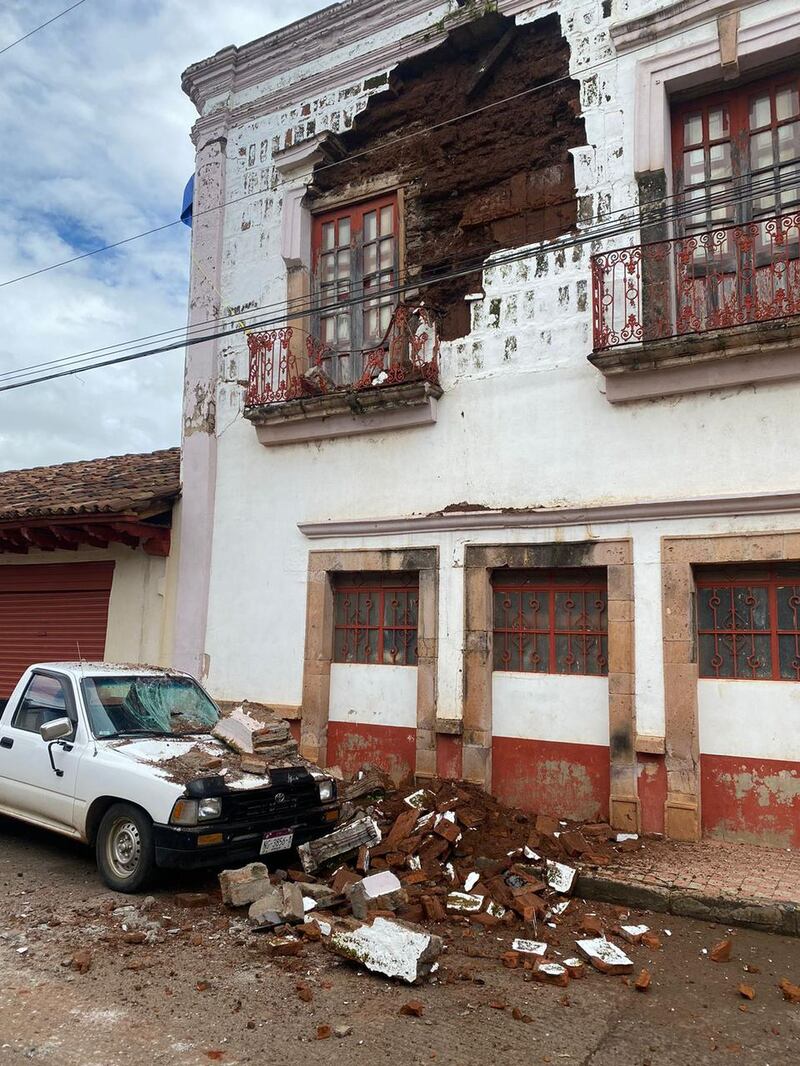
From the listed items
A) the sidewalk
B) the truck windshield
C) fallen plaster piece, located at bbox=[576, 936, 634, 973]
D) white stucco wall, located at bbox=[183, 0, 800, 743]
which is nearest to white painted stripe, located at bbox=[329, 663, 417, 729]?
white stucco wall, located at bbox=[183, 0, 800, 743]

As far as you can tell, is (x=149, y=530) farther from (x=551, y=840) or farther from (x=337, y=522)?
(x=551, y=840)

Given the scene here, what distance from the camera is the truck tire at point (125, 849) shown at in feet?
19.2

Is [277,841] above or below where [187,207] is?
below

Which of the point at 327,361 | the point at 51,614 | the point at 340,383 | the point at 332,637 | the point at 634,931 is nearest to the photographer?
the point at 634,931

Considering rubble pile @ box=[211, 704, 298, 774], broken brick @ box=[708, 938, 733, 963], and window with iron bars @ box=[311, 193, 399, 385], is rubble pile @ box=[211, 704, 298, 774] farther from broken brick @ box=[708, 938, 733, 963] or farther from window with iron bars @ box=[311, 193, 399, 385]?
window with iron bars @ box=[311, 193, 399, 385]

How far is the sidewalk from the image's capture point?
18.5ft

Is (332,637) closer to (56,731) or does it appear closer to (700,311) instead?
(56,731)

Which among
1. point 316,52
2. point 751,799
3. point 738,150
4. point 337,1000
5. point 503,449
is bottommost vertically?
point 337,1000

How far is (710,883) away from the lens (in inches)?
237

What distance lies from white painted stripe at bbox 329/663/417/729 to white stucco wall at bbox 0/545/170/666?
273cm

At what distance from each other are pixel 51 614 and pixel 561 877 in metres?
9.22

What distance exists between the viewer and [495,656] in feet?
27.8

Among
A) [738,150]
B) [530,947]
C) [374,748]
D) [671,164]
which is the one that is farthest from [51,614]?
[738,150]

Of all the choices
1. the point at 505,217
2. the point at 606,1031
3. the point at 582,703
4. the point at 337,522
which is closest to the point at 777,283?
the point at 505,217
